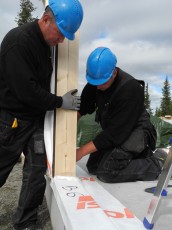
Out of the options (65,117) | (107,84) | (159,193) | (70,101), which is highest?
(107,84)

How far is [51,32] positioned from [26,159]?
3.59 ft

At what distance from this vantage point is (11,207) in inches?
128

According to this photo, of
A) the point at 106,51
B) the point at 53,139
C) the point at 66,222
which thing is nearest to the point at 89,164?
the point at 53,139

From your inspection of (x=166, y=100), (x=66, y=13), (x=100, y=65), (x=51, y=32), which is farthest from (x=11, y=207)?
(x=166, y=100)

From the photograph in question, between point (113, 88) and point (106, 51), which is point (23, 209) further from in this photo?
Answer: point (106, 51)

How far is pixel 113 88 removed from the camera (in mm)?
2982

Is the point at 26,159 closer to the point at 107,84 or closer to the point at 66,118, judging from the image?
the point at 66,118

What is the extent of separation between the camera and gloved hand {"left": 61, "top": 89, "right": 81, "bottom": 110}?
256cm

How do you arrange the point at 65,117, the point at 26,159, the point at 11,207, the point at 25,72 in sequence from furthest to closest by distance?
1. the point at 11,207
2. the point at 65,117
3. the point at 26,159
4. the point at 25,72

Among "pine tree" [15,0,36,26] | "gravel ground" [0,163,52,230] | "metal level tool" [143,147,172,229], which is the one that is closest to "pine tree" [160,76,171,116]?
"pine tree" [15,0,36,26]

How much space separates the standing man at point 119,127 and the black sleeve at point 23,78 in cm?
72

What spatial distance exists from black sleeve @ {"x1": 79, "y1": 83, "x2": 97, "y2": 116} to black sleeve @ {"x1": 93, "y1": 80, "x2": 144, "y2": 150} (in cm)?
51

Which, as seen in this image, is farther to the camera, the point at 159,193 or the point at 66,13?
the point at 66,13

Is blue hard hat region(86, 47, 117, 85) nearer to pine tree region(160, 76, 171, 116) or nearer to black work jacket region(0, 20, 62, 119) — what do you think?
black work jacket region(0, 20, 62, 119)
